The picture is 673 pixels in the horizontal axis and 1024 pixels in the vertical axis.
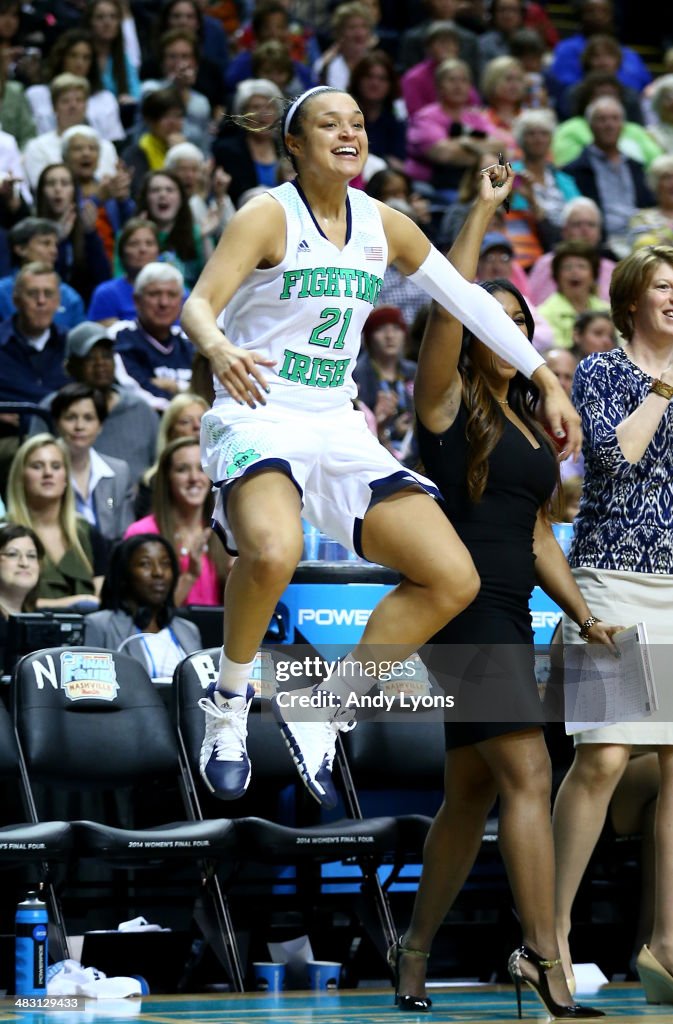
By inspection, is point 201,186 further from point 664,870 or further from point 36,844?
point 664,870

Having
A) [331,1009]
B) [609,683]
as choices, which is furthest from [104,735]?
[609,683]

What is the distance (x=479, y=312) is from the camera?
4430 millimetres

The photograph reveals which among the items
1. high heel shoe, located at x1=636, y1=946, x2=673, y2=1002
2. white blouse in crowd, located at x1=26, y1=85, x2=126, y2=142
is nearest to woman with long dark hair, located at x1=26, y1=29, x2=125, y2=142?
white blouse in crowd, located at x1=26, y1=85, x2=126, y2=142

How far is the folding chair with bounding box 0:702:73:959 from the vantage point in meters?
5.37

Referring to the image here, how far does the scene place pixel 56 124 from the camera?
10.8m

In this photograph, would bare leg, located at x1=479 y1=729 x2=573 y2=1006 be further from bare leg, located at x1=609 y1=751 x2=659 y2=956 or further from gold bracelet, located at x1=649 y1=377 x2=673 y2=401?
bare leg, located at x1=609 y1=751 x2=659 y2=956

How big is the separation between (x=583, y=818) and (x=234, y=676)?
124cm

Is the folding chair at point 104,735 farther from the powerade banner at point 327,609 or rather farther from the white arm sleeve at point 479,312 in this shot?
the white arm sleeve at point 479,312

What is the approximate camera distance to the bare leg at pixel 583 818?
4.93 metres

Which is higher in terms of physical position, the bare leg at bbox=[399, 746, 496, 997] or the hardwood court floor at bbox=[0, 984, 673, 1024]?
the bare leg at bbox=[399, 746, 496, 997]

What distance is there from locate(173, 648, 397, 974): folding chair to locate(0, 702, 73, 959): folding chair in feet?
1.92

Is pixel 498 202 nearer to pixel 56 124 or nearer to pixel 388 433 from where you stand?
pixel 388 433

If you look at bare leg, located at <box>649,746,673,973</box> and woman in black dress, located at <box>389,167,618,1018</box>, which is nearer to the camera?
woman in black dress, located at <box>389,167,618,1018</box>

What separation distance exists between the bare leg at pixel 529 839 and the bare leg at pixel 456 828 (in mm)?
192
